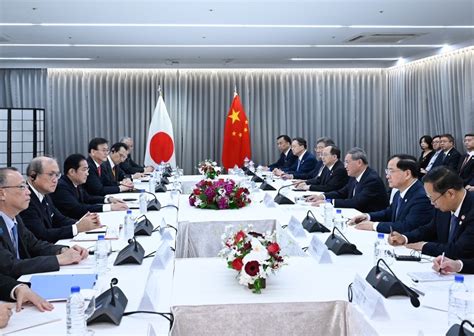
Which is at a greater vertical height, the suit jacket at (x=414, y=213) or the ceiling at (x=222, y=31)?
the ceiling at (x=222, y=31)

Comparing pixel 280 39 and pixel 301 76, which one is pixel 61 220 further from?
pixel 301 76

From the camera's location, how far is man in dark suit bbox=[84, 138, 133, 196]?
606 centimetres

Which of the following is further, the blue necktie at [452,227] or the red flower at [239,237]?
the blue necktie at [452,227]

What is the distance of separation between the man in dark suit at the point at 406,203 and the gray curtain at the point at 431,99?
5.05 m

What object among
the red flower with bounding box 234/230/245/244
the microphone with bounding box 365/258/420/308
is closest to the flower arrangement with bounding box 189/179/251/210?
the red flower with bounding box 234/230/245/244

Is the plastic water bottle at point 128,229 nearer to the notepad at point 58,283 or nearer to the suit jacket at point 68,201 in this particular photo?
the notepad at point 58,283

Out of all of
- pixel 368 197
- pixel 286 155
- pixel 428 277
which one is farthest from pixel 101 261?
pixel 286 155

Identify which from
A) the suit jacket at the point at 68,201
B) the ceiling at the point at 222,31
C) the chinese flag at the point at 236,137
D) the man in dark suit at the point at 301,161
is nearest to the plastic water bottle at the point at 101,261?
the suit jacket at the point at 68,201

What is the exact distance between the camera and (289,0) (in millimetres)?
5363

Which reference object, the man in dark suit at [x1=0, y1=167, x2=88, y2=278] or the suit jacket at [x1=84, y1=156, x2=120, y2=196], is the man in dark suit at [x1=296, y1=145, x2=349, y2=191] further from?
the man in dark suit at [x1=0, y1=167, x2=88, y2=278]

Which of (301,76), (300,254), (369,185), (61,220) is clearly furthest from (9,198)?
(301,76)

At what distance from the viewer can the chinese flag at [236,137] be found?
1078 centimetres

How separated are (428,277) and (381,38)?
19.9 ft

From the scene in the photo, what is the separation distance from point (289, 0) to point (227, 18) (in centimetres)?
109
